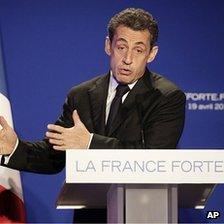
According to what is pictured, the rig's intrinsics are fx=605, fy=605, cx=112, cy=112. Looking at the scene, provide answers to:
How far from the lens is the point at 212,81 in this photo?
305 centimetres

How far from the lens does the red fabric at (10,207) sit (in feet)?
9.24

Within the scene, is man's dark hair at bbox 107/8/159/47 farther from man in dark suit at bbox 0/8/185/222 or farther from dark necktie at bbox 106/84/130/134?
dark necktie at bbox 106/84/130/134

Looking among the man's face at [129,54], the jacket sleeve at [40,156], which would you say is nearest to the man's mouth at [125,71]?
the man's face at [129,54]

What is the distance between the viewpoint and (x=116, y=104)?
8.54 feet

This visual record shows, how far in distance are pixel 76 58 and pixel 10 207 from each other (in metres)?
0.80

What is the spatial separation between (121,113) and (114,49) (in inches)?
12.3

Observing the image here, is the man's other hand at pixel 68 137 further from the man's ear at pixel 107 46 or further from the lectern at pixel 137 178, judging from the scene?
the man's ear at pixel 107 46

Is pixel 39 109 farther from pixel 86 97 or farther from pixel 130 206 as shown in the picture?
pixel 130 206

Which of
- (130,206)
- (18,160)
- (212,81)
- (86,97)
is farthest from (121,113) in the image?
(130,206)

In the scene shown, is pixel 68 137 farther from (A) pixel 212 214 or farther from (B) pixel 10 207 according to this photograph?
(A) pixel 212 214

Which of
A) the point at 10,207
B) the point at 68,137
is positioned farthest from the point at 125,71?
the point at 10,207

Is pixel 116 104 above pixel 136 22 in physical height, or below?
below

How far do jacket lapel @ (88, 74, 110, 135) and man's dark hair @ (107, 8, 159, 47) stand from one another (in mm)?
221

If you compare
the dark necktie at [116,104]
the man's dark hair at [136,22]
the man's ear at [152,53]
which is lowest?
the dark necktie at [116,104]
